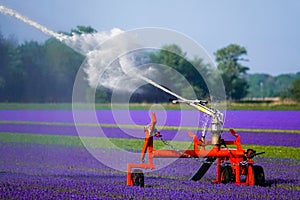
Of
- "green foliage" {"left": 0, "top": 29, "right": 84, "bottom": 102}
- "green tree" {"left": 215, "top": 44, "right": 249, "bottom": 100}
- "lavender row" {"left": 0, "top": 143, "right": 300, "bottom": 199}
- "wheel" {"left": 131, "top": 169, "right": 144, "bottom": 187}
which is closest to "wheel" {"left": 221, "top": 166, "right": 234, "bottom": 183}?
"lavender row" {"left": 0, "top": 143, "right": 300, "bottom": 199}

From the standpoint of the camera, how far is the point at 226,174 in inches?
553

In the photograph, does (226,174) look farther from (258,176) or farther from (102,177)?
(102,177)

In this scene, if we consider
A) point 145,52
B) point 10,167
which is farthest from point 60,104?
point 145,52

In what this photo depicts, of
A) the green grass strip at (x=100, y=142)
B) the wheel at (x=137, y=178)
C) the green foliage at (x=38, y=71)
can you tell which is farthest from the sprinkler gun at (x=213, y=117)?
the green foliage at (x=38, y=71)

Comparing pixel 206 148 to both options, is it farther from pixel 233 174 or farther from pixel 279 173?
pixel 279 173

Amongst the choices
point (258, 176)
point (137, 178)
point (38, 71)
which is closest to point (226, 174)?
point (258, 176)

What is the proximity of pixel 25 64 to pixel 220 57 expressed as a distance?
73923 millimetres

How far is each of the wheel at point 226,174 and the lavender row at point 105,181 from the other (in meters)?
0.33

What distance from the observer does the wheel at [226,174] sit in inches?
553

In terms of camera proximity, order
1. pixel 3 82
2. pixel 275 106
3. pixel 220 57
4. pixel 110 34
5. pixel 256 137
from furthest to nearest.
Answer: pixel 220 57
pixel 275 106
pixel 3 82
pixel 256 137
pixel 110 34

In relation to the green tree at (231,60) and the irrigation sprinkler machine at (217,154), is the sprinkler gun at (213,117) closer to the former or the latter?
the irrigation sprinkler machine at (217,154)

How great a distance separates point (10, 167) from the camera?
17578 mm

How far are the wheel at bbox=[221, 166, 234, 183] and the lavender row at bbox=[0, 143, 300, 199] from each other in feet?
1.08

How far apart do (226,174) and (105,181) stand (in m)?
2.66
